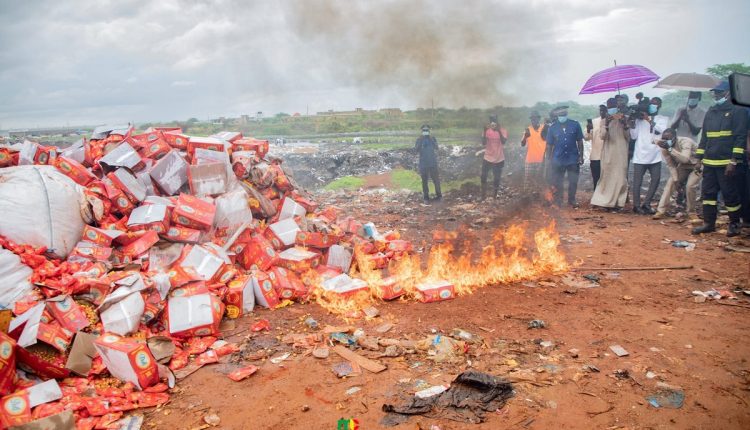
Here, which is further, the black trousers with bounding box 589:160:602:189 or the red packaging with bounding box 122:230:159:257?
the black trousers with bounding box 589:160:602:189

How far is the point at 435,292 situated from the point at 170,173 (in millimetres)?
3970

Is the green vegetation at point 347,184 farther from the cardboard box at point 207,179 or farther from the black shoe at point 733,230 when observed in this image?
the black shoe at point 733,230

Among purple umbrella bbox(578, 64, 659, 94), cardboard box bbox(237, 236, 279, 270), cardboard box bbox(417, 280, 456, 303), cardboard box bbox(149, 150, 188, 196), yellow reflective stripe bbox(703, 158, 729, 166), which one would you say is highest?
purple umbrella bbox(578, 64, 659, 94)

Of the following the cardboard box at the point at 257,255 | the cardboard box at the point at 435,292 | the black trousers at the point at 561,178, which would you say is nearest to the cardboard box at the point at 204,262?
the cardboard box at the point at 257,255

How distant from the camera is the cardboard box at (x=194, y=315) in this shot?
440 cm

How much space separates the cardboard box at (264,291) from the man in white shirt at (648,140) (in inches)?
288

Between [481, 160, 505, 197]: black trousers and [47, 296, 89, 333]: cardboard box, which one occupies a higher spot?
[481, 160, 505, 197]: black trousers

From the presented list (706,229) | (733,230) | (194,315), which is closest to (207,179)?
(194,315)

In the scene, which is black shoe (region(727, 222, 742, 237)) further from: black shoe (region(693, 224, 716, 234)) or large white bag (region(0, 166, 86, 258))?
large white bag (region(0, 166, 86, 258))

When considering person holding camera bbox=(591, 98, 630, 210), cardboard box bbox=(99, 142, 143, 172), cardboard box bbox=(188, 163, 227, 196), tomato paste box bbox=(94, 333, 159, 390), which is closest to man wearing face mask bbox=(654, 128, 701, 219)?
person holding camera bbox=(591, 98, 630, 210)

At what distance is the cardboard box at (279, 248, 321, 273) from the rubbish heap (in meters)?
0.02

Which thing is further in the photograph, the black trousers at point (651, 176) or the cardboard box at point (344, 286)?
the black trousers at point (651, 176)

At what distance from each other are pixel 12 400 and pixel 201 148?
4138mm

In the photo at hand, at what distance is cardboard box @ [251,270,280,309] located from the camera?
5184 mm
